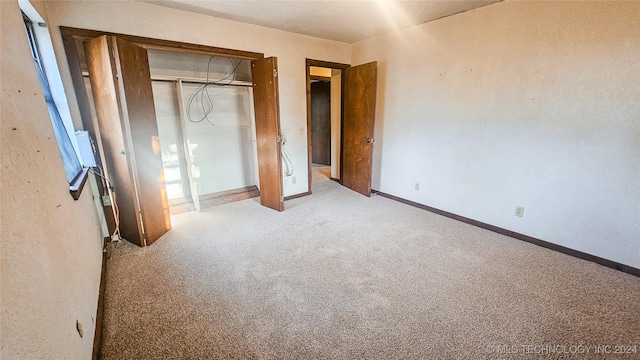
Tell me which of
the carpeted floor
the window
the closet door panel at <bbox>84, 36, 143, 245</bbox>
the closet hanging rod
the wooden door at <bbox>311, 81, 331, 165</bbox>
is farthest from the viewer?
the wooden door at <bbox>311, 81, 331, 165</bbox>

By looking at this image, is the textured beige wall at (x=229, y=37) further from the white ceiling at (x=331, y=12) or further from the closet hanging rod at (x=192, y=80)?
the closet hanging rod at (x=192, y=80)

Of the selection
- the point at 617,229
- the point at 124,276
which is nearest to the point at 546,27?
the point at 617,229

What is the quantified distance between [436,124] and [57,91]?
13.0ft

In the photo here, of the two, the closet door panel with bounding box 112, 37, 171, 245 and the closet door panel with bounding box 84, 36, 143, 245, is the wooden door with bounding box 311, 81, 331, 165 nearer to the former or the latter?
the closet door panel with bounding box 112, 37, 171, 245

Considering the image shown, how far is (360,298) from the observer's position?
6.21 feet

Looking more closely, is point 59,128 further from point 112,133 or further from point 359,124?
point 359,124

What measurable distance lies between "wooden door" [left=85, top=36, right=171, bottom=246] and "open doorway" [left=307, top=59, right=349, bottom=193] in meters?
2.21

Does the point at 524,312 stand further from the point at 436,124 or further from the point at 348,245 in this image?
the point at 436,124

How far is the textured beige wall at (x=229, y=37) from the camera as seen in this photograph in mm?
2430

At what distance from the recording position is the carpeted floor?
1.51m

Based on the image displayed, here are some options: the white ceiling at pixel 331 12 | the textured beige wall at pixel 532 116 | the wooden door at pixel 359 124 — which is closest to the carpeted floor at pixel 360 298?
the textured beige wall at pixel 532 116

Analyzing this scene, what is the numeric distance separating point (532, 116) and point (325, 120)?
469 cm

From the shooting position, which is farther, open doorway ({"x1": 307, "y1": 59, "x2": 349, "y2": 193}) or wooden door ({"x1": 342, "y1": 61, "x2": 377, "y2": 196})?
open doorway ({"x1": 307, "y1": 59, "x2": 349, "y2": 193})

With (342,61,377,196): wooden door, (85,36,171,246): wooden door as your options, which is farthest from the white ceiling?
(85,36,171,246): wooden door
